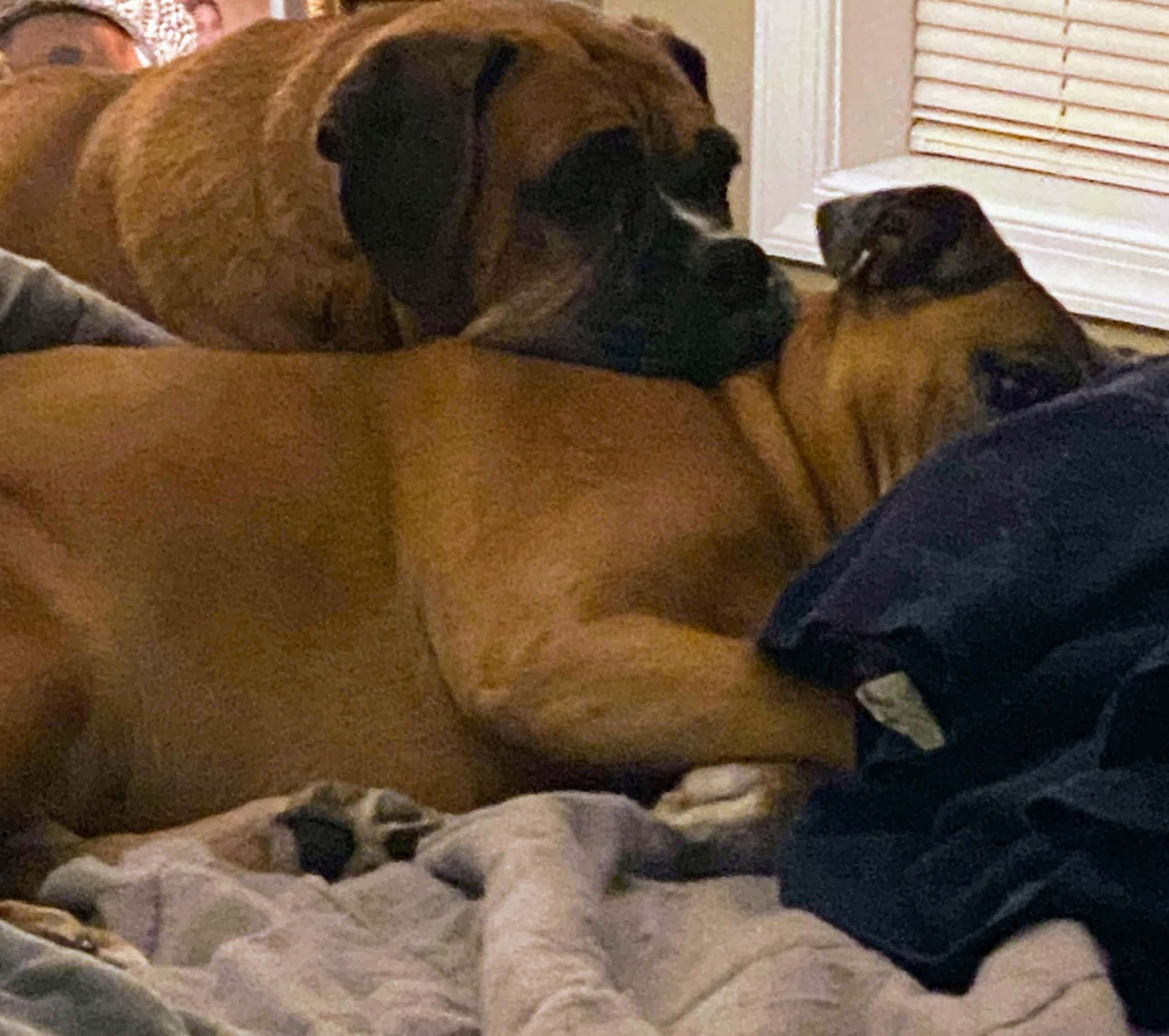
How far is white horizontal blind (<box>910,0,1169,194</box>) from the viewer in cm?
227

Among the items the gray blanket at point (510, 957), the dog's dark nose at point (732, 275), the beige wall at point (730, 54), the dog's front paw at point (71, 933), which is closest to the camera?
the gray blanket at point (510, 957)

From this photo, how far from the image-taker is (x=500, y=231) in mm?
1531

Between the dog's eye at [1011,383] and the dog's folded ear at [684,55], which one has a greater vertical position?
the dog's folded ear at [684,55]

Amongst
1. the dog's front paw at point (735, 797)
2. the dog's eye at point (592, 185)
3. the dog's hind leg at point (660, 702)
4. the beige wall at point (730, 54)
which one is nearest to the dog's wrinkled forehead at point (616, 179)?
the dog's eye at point (592, 185)

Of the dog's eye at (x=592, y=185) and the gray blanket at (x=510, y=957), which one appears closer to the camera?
the gray blanket at (x=510, y=957)

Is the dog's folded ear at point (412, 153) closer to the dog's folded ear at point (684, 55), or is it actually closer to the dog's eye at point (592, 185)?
the dog's eye at point (592, 185)

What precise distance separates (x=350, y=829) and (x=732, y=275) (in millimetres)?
592

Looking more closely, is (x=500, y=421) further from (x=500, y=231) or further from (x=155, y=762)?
(x=155, y=762)

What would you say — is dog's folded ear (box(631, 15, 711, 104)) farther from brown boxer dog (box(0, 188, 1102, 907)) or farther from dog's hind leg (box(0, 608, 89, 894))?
dog's hind leg (box(0, 608, 89, 894))

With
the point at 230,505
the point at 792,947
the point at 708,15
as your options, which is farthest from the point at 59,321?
the point at 708,15

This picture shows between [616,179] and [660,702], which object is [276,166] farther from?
[660,702]

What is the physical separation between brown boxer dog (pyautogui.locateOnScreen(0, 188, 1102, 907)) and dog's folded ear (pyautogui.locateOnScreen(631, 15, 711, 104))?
343mm

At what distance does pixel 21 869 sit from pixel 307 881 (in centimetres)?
24

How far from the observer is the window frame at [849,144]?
2.30 m
